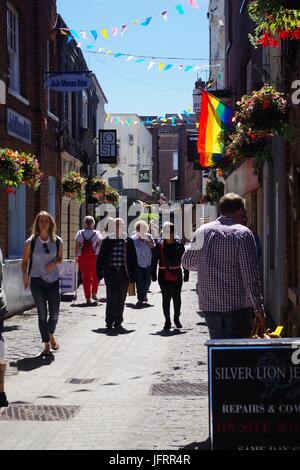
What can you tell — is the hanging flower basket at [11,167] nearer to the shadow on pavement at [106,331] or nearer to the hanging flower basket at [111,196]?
the shadow on pavement at [106,331]

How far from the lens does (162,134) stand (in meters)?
95.8

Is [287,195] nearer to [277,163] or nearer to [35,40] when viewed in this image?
[277,163]

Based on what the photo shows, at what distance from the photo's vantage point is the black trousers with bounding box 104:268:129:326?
13.1 m

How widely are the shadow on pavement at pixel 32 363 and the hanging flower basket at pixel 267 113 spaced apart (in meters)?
3.85

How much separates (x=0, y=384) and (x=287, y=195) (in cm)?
548

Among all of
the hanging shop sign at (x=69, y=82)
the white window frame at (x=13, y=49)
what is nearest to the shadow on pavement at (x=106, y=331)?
the white window frame at (x=13, y=49)

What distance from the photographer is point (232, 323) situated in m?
6.39

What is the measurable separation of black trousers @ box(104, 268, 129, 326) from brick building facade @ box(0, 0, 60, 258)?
3379 mm

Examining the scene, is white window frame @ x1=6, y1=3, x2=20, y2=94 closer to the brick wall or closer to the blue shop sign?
the blue shop sign

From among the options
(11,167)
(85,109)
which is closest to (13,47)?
(11,167)

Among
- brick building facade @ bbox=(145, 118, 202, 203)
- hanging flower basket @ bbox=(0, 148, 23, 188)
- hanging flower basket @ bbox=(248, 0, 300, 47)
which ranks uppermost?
brick building facade @ bbox=(145, 118, 202, 203)

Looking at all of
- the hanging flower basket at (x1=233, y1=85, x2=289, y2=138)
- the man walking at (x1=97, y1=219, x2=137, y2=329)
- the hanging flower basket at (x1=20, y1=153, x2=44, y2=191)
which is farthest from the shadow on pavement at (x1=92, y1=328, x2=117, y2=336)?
the hanging flower basket at (x1=233, y1=85, x2=289, y2=138)

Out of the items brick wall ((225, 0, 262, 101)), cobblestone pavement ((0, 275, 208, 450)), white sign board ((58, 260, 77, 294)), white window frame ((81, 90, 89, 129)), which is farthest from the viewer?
white window frame ((81, 90, 89, 129))

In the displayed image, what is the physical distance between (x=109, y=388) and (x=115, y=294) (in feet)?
16.2
